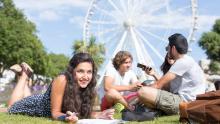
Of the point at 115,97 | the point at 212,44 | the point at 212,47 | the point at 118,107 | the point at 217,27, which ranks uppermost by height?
the point at 217,27

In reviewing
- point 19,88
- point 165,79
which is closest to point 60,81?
point 165,79

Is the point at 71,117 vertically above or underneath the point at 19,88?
underneath

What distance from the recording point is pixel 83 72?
6516 mm

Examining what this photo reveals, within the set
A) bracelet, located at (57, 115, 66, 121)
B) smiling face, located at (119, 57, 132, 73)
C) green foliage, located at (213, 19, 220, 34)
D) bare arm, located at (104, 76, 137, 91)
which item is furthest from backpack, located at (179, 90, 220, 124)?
green foliage, located at (213, 19, 220, 34)

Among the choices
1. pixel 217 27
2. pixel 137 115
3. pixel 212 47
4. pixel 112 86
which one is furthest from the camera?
pixel 217 27

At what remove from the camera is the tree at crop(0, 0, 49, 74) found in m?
51.7

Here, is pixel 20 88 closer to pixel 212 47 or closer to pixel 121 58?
pixel 121 58

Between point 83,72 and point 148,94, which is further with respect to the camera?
point 148,94

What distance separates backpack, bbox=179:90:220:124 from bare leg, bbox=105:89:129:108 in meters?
1.96

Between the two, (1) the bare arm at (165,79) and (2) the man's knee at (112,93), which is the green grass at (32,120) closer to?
(1) the bare arm at (165,79)

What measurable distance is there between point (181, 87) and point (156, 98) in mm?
495

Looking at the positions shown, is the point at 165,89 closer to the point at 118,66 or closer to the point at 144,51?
the point at 118,66

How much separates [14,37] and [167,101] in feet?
150

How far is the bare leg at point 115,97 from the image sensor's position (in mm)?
8219
